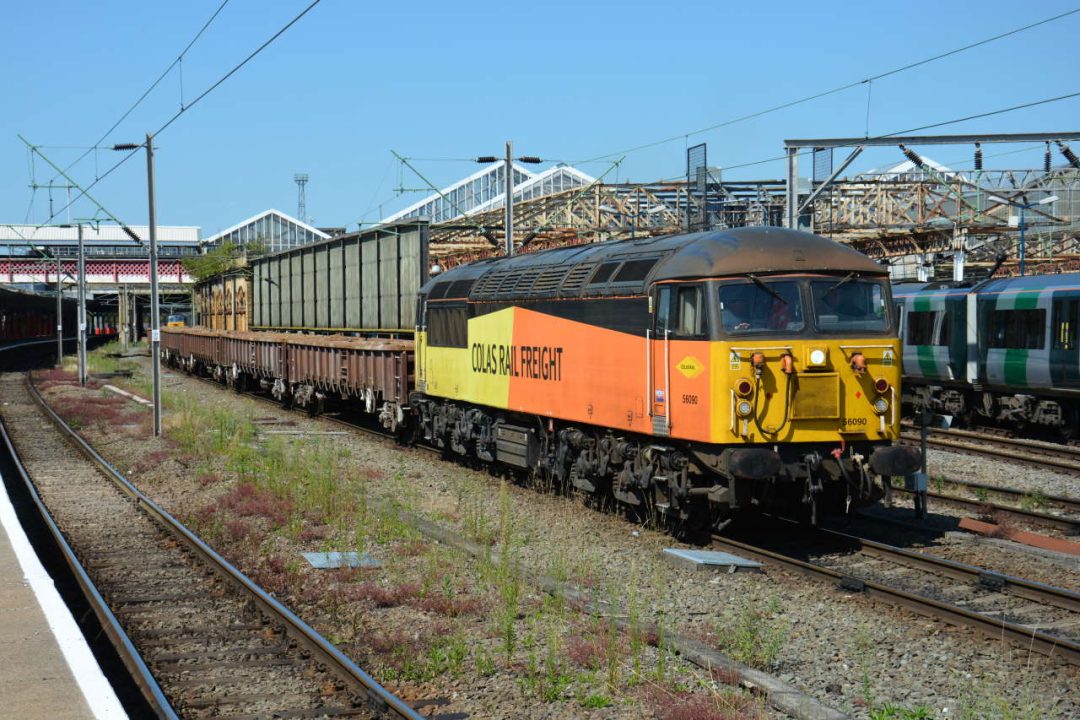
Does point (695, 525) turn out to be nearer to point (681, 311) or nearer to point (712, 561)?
point (712, 561)

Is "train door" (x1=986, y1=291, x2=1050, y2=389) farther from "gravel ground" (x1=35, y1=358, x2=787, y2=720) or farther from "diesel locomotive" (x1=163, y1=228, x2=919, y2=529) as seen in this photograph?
"gravel ground" (x1=35, y1=358, x2=787, y2=720)

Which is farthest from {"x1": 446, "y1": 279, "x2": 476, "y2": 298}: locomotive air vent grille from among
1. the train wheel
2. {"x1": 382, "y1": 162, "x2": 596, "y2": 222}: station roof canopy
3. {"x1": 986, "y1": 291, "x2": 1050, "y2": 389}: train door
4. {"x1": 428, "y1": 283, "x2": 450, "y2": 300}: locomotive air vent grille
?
{"x1": 382, "y1": 162, "x2": 596, "y2": 222}: station roof canopy

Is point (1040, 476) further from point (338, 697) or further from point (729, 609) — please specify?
point (338, 697)

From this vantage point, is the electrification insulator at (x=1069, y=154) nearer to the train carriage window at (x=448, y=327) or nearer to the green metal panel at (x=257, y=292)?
the train carriage window at (x=448, y=327)

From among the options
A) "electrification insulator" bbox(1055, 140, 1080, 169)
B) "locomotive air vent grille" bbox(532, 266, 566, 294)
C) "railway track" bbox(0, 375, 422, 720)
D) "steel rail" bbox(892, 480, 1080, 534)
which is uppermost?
"electrification insulator" bbox(1055, 140, 1080, 169)

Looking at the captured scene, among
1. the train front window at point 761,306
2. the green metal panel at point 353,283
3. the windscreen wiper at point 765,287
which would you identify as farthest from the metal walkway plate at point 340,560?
the green metal panel at point 353,283

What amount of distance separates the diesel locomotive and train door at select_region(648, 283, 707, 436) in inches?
0.7

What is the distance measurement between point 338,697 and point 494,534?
6.07 m

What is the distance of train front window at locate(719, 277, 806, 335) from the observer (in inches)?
483

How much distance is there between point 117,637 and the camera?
9.34 meters

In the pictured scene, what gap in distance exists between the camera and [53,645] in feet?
29.4

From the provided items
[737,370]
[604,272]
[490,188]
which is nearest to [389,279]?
[604,272]

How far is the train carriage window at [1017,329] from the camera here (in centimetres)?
2348

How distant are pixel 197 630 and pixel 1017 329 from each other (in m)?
19.7
